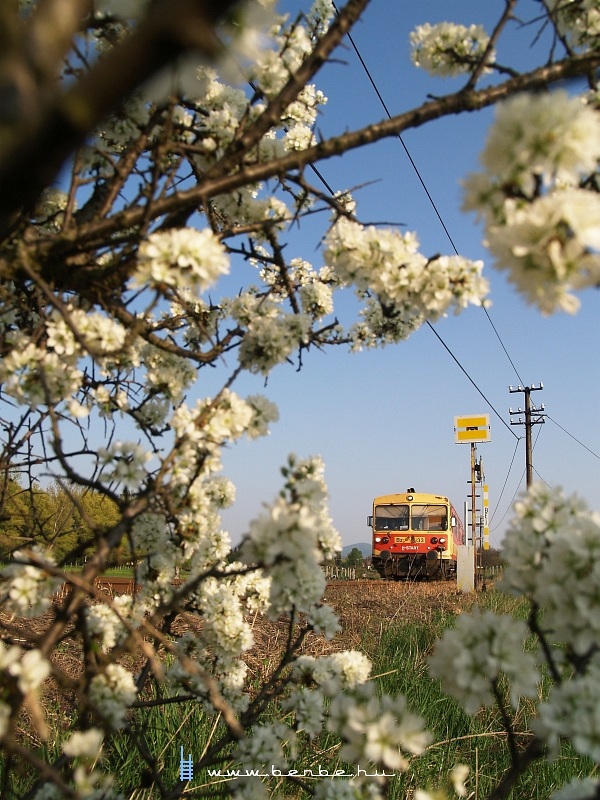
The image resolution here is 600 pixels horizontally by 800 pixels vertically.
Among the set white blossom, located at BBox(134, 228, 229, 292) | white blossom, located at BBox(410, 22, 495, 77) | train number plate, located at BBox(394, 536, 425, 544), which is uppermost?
white blossom, located at BBox(410, 22, 495, 77)

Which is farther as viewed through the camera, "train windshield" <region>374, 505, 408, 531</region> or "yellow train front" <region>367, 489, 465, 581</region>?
"train windshield" <region>374, 505, 408, 531</region>

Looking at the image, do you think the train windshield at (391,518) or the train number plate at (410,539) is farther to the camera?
the train windshield at (391,518)

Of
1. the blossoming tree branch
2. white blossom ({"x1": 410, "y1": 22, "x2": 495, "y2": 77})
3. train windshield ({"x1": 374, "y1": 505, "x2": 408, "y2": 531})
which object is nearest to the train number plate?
train windshield ({"x1": 374, "y1": 505, "x2": 408, "y2": 531})

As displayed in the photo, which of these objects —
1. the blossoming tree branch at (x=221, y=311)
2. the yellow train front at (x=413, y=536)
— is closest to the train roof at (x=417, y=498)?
the yellow train front at (x=413, y=536)

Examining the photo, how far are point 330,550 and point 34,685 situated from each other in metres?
1.19

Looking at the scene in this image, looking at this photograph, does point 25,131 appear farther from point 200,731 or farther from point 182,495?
point 200,731

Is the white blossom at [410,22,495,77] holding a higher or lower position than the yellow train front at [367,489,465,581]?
higher

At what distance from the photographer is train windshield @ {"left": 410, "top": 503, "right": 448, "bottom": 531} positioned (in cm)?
2041

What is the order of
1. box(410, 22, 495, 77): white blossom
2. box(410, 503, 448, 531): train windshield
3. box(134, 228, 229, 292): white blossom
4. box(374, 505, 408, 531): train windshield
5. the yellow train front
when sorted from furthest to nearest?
1. box(374, 505, 408, 531): train windshield
2. box(410, 503, 448, 531): train windshield
3. the yellow train front
4. box(410, 22, 495, 77): white blossom
5. box(134, 228, 229, 292): white blossom

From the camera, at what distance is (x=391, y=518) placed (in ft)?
69.0

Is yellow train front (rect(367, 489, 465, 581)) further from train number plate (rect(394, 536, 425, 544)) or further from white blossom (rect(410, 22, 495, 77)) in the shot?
white blossom (rect(410, 22, 495, 77))

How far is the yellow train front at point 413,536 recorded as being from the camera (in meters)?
20.2

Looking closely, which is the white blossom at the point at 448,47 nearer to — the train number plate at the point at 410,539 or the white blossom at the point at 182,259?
the white blossom at the point at 182,259

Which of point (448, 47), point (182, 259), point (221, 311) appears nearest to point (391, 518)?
point (221, 311)
